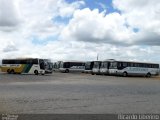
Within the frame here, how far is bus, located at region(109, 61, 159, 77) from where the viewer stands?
201 feet

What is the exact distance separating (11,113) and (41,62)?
48.5 meters

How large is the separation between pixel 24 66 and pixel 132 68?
57.4ft

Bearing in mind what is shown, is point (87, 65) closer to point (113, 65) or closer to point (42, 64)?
point (113, 65)

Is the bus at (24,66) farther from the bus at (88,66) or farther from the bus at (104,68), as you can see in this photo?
the bus at (88,66)

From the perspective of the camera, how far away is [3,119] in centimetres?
1137

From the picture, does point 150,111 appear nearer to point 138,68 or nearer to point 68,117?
point 68,117

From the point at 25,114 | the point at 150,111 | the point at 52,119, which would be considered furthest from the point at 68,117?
the point at 150,111

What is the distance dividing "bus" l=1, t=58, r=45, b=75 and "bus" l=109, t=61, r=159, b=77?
11.5 m

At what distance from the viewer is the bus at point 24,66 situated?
6178 centimetres

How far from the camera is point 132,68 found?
202 ft

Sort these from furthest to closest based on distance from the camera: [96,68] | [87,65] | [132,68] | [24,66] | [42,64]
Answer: [87,65] → [96,68] → [24,66] → [42,64] → [132,68]

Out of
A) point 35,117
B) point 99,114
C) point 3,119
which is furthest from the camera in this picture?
point 99,114

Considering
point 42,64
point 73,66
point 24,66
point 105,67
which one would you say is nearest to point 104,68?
point 105,67

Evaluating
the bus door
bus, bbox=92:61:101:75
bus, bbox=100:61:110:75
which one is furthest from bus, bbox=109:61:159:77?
the bus door
